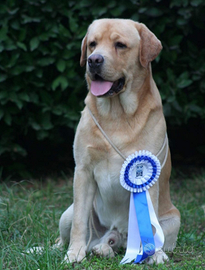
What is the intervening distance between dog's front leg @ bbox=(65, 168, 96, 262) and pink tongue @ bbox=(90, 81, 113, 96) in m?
0.54

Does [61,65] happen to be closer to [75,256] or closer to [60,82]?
[60,82]

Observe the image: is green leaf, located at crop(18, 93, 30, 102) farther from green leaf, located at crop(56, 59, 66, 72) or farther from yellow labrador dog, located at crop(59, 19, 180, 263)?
yellow labrador dog, located at crop(59, 19, 180, 263)

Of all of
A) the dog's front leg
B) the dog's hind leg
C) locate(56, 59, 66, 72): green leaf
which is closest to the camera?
the dog's front leg

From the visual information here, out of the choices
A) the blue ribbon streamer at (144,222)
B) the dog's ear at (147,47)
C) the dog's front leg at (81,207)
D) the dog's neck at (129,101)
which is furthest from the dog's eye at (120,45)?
the blue ribbon streamer at (144,222)

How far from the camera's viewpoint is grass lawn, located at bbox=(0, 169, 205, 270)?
10.0 ft

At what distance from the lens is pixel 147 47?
10.8ft

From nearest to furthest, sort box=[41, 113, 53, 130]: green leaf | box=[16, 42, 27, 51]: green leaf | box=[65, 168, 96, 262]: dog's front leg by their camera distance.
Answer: box=[65, 168, 96, 262]: dog's front leg, box=[16, 42, 27, 51]: green leaf, box=[41, 113, 53, 130]: green leaf

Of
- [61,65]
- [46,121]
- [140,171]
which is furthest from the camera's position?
[46,121]

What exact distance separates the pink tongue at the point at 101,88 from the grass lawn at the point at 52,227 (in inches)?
41.7

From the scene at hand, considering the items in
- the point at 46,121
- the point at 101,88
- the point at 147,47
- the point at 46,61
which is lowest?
the point at 46,121

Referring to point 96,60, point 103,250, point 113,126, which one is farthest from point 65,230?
point 96,60

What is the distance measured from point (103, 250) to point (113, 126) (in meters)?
0.84

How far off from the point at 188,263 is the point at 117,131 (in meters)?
0.99

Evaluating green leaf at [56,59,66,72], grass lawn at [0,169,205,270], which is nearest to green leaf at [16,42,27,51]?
green leaf at [56,59,66,72]
